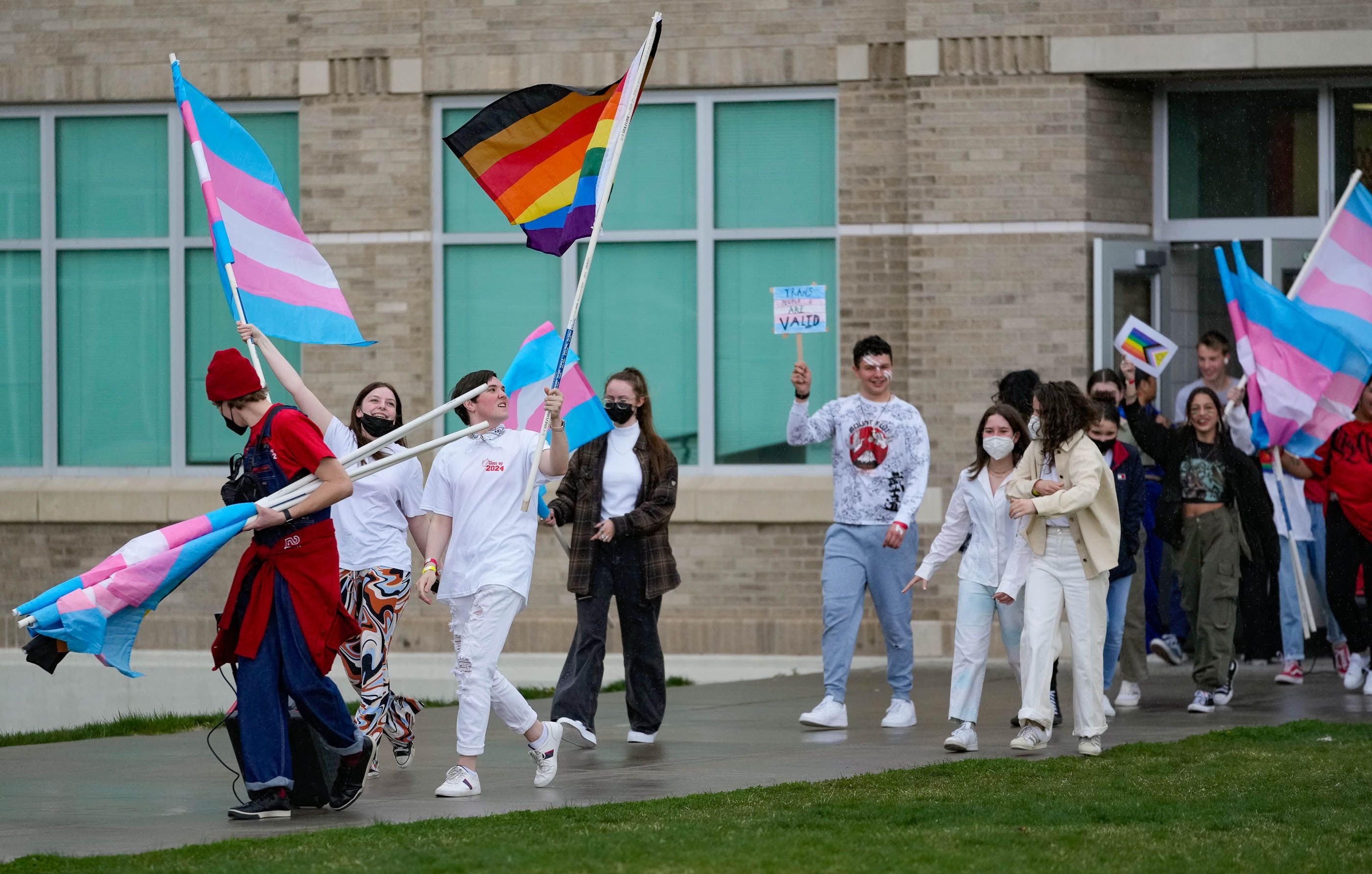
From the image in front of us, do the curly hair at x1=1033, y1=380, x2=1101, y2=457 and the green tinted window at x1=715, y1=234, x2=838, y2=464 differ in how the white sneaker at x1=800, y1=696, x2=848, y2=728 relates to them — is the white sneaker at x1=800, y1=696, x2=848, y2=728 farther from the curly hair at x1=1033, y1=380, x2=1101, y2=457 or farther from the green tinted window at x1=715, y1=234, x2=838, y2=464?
the green tinted window at x1=715, y1=234, x2=838, y2=464

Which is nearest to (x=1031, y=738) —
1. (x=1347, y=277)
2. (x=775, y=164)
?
(x=1347, y=277)

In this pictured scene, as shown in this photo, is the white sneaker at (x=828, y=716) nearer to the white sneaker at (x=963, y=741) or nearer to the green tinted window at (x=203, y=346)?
the white sneaker at (x=963, y=741)

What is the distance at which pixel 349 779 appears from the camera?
27.8ft

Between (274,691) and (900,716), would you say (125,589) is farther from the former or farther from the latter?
(900,716)

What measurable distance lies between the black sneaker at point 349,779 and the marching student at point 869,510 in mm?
3456

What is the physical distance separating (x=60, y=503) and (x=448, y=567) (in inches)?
324

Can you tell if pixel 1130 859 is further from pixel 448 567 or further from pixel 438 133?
pixel 438 133

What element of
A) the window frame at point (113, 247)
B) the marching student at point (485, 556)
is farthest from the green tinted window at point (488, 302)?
the marching student at point (485, 556)

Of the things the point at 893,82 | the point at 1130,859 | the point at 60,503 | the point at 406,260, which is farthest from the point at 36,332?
the point at 1130,859

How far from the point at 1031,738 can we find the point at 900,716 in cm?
147

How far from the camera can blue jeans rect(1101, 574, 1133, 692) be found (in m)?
11.7

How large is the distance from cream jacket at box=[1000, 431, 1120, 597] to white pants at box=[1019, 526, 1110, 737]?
4cm

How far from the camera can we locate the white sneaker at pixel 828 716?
11242 mm

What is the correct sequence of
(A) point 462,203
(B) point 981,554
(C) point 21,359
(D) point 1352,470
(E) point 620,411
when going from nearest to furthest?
(B) point 981,554 < (E) point 620,411 < (D) point 1352,470 < (A) point 462,203 < (C) point 21,359
